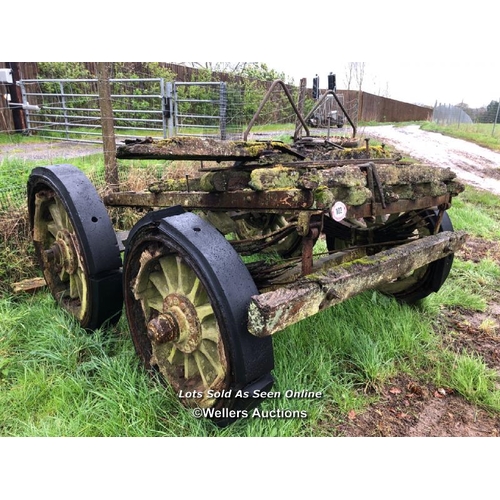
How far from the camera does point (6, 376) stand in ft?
7.93

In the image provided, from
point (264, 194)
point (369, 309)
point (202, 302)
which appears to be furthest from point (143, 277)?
point (369, 309)

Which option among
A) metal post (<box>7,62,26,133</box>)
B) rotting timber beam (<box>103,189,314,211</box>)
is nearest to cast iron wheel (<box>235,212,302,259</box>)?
rotting timber beam (<box>103,189,314,211</box>)

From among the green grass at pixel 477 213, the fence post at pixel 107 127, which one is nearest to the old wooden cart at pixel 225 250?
the fence post at pixel 107 127

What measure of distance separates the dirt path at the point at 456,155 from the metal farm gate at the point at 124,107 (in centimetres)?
292

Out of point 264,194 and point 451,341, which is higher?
point 264,194

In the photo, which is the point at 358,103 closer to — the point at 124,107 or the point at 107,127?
the point at 107,127

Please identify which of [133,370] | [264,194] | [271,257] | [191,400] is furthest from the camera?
[271,257]

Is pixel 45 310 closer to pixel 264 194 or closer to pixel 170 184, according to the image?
pixel 170 184

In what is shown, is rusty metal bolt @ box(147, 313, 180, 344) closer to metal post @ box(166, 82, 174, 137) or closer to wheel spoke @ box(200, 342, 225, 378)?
wheel spoke @ box(200, 342, 225, 378)

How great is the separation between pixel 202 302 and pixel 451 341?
1.97m

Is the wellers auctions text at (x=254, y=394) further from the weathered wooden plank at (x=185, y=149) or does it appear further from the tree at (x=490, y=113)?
the tree at (x=490, y=113)

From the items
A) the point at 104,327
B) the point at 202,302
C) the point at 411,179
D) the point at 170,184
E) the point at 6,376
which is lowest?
the point at 6,376

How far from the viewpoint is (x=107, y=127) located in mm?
4258

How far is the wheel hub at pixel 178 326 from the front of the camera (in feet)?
6.17
